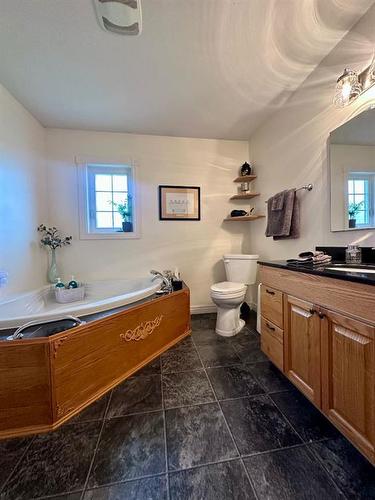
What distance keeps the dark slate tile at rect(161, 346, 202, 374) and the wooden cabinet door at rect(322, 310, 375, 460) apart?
916 mm

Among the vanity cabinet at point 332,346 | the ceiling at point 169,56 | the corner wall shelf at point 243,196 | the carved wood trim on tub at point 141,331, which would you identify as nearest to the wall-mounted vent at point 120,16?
the ceiling at point 169,56

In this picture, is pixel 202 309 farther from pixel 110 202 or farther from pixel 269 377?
pixel 110 202

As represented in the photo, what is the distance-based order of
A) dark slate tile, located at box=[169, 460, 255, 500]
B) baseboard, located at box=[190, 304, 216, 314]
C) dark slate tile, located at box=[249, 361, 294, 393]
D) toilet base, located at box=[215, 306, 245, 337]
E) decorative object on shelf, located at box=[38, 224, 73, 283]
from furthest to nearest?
1. baseboard, located at box=[190, 304, 216, 314]
2. decorative object on shelf, located at box=[38, 224, 73, 283]
3. toilet base, located at box=[215, 306, 245, 337]
4. dark slate tile, located at box=[249, 361, 294, 393]
5. dark slate tile, located at box=[169, 460, 255, 500]

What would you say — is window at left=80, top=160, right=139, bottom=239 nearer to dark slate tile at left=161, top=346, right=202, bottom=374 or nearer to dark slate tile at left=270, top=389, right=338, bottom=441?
dark slate tile at left=161, top=346, right=202, bottom=374

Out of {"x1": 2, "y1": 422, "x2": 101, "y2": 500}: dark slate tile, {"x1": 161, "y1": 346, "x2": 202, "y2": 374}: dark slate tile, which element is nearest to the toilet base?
{"x1": 161, "y1": 346, "x2": 202, "y2": 374}: dark slate tile

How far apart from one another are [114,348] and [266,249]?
1.92 meters

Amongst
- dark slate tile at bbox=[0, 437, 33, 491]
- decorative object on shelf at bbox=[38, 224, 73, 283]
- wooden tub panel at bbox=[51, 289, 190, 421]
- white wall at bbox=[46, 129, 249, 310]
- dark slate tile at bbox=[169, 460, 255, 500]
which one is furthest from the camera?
white wall at bbox=[46, 129, 249, 310]

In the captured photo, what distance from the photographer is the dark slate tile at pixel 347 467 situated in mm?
816

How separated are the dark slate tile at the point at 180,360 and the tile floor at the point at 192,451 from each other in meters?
0.16

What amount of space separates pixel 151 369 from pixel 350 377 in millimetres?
1267

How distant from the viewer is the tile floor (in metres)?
0.83

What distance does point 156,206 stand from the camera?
2711 mm

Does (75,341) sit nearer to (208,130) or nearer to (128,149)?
(128,149)

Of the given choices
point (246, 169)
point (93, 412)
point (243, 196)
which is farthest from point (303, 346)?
point (246, 169)
